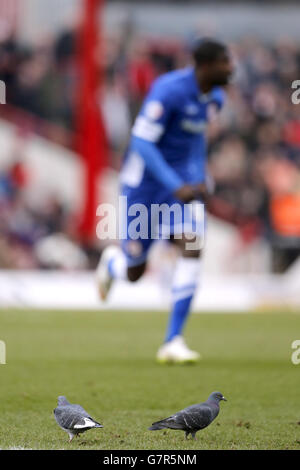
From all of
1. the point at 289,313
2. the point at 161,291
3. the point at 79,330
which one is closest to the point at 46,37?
the point at 161,291

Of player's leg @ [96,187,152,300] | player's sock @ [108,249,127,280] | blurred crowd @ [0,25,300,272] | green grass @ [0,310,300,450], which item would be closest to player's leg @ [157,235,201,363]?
green grass @ [0,310,300,450]

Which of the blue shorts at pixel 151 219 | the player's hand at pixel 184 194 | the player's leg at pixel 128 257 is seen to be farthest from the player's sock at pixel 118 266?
the player's hand at pixel 184 194

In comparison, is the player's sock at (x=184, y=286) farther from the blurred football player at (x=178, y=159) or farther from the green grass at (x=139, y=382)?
the green grass at (x=139, y=382)

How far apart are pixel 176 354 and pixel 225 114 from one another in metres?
9.55

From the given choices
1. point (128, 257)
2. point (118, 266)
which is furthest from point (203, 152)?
point (118, 266)

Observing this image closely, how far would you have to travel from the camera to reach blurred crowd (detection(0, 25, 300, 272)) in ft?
49.4

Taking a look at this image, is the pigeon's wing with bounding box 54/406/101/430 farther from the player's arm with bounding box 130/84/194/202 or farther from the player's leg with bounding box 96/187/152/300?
the player's leg with bounding box 96/187/152/300

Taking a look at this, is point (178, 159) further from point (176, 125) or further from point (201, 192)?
point (201, 192)

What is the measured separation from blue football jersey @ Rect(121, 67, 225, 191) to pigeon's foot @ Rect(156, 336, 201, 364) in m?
1.10

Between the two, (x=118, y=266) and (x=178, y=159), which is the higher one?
(x=178, y=159)

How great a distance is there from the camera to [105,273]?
7891 mm

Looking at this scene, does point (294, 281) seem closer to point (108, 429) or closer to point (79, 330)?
point (79, 330)

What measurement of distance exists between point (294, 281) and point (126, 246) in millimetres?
5705

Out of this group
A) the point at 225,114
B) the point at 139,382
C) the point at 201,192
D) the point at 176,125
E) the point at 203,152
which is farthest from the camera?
the point at 225,114
